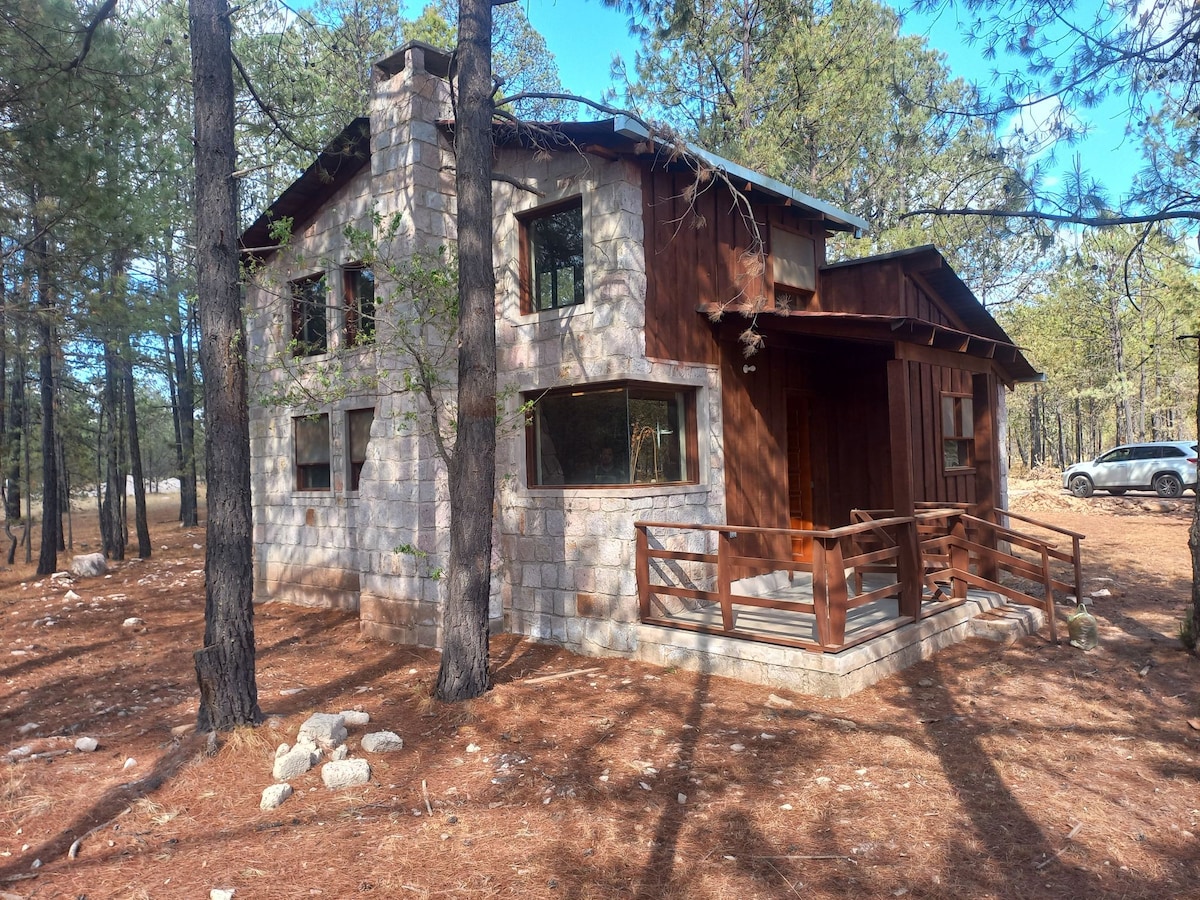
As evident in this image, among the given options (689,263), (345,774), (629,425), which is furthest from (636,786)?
(689,263)

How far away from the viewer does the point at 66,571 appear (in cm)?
1539

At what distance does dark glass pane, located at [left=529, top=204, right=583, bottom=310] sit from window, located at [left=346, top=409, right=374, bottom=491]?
3.34 meters

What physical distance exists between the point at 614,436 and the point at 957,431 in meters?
5.30

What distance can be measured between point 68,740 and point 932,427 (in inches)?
373

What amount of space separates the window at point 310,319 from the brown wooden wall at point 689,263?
538 centimetres

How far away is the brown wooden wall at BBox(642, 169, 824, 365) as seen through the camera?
7695 millimetres

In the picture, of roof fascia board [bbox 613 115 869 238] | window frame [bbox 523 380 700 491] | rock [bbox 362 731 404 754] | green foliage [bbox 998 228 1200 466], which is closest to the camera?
rock [bbox 362 731 404 754]

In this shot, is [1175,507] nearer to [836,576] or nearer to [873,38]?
[873,38]

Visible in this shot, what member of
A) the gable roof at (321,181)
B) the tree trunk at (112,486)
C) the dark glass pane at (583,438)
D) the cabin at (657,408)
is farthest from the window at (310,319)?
the tree trunk at (112,486)

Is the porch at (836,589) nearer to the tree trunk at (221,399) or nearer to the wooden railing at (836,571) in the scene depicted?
the wooden railing at (836,571)

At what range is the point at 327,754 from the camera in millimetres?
5141

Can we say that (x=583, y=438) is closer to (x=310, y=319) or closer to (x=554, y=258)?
(x=554, y=258)

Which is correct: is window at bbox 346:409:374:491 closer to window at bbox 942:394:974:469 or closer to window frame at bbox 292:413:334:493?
window frame at bbox 292:413:334:493

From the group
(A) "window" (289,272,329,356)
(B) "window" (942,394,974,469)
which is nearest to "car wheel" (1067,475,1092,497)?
(B) "window" (942,394,974,469)
